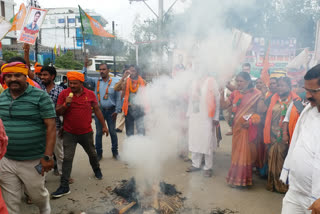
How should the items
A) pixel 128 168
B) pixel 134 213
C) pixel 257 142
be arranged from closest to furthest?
pixel 134 213, pixel 257 142, pixel 128 168

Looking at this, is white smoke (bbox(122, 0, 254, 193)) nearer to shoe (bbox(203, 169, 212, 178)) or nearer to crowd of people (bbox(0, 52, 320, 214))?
crowd of people (bbox(0, 52, 320, 214))

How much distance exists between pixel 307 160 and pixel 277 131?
2.15 metres

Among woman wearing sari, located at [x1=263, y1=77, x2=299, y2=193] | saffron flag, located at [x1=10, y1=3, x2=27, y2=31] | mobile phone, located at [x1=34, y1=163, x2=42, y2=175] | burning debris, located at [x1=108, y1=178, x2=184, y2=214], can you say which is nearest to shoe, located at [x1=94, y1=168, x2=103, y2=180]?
burning debris, located at [x1=108, y1=178, x2=184, y2=214]

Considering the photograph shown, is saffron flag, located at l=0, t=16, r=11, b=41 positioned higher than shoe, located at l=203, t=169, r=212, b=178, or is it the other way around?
saffron flag, located at l=0, t=16, r=11, b=41

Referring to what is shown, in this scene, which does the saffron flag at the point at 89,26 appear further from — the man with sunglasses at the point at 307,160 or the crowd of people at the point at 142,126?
the man with sunglasses at the point at 307,160

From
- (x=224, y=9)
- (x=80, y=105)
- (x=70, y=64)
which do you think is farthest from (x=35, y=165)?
(x=70, y=64)

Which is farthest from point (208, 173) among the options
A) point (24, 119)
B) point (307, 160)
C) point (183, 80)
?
point (24, 119)

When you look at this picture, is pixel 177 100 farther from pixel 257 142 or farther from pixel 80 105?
pixel 80 105

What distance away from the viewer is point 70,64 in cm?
2558

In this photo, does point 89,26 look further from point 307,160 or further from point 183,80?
point 307,160

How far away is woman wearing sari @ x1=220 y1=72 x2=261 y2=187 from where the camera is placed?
3977 mm

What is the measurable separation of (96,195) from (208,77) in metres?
2.76

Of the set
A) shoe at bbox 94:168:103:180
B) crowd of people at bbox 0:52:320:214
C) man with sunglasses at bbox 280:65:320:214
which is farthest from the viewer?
shoe at bbox 94:168:103:180

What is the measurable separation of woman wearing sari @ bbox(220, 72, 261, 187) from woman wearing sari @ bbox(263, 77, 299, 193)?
22 centimetres
